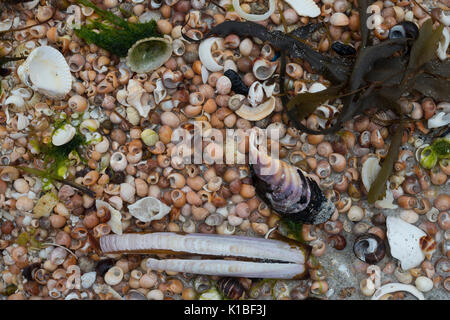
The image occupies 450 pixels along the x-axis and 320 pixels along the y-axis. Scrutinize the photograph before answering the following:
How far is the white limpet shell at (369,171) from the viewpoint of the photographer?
3107 mm

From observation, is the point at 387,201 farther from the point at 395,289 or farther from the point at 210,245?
the point at 210,245

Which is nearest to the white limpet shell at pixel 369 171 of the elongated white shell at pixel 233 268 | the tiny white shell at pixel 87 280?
the elongated white shell at pixel 233 268

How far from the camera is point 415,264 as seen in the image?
120 inches

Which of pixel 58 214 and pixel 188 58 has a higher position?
pixel 188 58

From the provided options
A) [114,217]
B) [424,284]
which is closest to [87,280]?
[114,217]

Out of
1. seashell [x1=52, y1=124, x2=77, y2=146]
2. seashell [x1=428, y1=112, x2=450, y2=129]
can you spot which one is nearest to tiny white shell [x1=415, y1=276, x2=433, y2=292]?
seashell [x1=428, y1=112, x2=450, y2=129]

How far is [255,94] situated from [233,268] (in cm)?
120

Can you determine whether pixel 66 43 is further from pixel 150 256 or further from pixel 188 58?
pixel 150 256

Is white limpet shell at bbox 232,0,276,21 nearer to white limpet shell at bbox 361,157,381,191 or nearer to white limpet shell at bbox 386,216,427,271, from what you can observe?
white limpet shell at bbox 361,157,381,191

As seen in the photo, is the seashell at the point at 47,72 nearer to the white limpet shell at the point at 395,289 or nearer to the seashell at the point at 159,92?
the seashell at the point at 159,92

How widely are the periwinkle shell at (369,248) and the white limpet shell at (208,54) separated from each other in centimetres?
156

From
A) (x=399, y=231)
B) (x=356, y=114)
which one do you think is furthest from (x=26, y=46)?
(x=399, y=231)

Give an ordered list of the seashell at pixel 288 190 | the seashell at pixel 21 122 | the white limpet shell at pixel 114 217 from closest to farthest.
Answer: the seashell at pixel 288 190, the white limpet shell at pixel 114 217, the seashell at pixel 21 122
